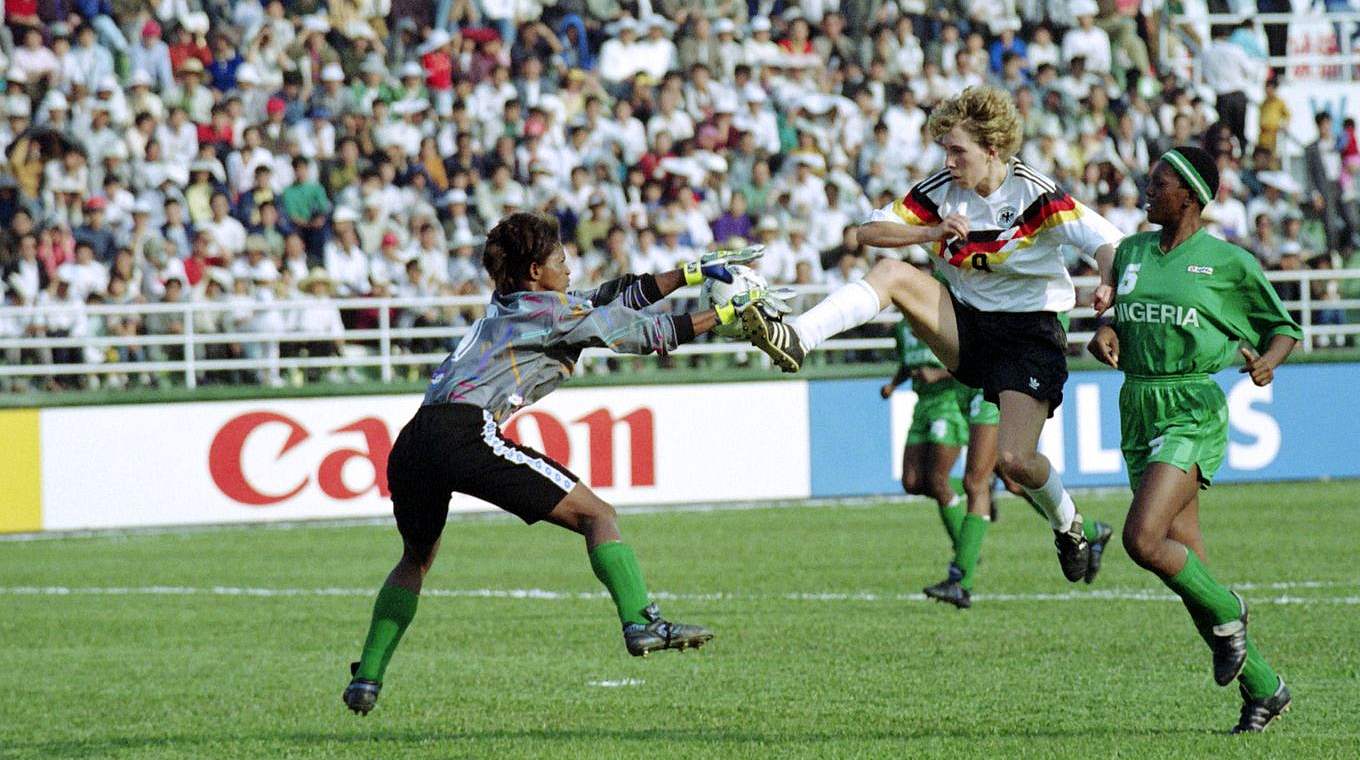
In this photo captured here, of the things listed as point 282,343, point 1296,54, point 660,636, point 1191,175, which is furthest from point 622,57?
point 660,636

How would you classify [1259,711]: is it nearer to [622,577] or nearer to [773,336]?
[773,336]

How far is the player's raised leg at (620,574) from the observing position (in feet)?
24.8

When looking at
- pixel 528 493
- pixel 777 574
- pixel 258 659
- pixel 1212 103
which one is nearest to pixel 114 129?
pixel 777 574

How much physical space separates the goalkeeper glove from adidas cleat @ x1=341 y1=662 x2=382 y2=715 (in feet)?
6.63

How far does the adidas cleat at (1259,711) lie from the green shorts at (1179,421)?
876 millimetres

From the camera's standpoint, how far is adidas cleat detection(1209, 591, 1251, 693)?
8.05 m

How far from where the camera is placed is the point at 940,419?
574 inches

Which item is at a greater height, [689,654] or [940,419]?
[940,419]

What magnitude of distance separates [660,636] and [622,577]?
0.32 meters

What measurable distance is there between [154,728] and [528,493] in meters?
2.49

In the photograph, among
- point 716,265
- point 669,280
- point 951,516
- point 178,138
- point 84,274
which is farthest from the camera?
point 178,138

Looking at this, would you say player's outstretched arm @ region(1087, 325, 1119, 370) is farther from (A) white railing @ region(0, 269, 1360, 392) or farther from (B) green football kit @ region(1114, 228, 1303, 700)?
(A) white railing @ region(0, 269, 1360, 392)

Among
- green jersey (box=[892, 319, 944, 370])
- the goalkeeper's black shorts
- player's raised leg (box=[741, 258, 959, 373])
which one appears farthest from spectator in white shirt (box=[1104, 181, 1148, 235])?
the goalkeeper's black shorts

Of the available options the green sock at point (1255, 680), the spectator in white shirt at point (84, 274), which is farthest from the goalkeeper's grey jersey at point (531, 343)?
the spectator in white shirt at point (84, 274)
